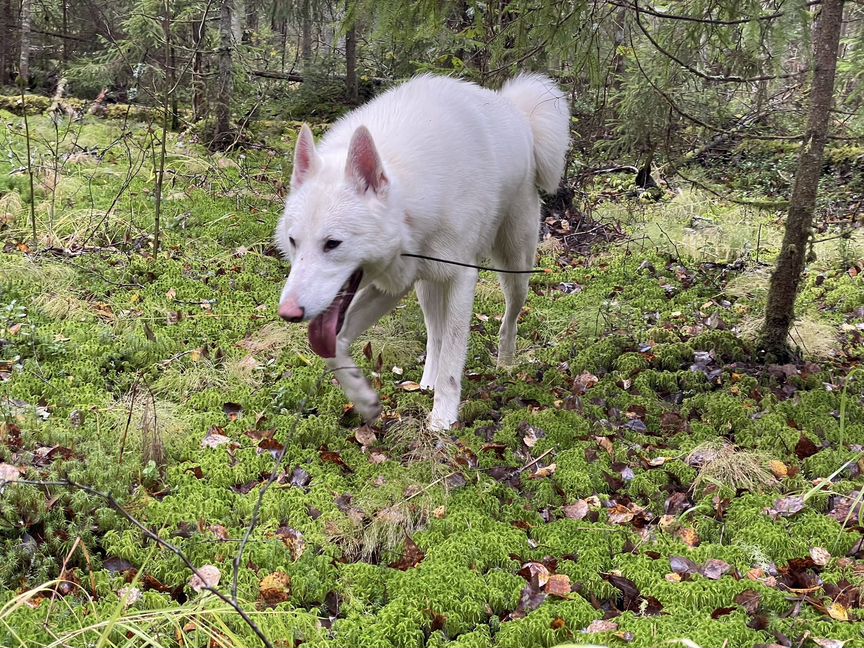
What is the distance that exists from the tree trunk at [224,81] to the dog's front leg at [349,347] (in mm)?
6268

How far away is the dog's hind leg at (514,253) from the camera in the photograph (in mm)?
4707

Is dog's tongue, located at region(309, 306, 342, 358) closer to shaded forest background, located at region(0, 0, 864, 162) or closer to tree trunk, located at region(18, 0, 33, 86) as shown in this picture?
shaded forest background, located at region(0, 0, 864, 162)

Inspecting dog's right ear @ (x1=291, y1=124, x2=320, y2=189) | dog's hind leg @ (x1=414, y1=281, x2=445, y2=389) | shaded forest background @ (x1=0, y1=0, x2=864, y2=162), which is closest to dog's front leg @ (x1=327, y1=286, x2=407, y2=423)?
dog's hind leg @ (x1=414, y1=281, x2=445, y2=389)

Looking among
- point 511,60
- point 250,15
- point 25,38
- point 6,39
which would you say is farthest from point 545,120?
point 250,15

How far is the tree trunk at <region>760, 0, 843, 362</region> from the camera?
3.96 metres

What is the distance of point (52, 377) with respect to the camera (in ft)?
13.6

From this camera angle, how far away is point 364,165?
10.5 feet

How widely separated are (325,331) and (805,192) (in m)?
3.12

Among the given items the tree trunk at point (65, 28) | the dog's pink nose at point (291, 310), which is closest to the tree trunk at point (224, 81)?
the dog's pink nose at point (291, 310)

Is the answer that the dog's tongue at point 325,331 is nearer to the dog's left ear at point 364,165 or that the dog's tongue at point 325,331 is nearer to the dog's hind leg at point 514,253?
the dog's left ear at point 364,165

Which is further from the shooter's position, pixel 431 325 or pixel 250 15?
pixel 250 15

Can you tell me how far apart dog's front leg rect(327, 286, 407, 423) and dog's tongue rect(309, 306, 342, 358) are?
164mm

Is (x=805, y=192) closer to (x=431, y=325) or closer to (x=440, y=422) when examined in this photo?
(x=431, y=325)

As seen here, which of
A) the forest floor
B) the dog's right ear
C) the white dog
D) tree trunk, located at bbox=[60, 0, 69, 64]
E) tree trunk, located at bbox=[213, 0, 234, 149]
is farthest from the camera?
tree trunk, located at bbox=[60, 0, 69, 64]
